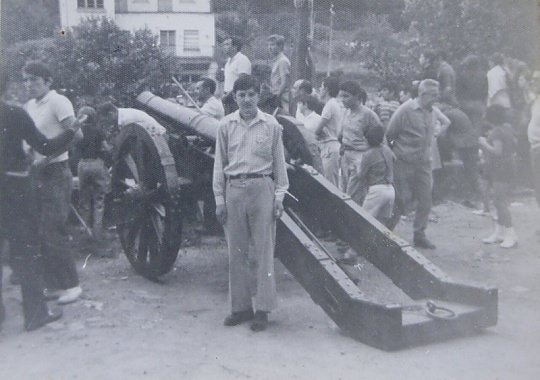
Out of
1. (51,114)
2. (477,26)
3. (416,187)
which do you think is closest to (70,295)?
Result: (51,114)

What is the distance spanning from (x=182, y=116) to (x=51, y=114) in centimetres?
149

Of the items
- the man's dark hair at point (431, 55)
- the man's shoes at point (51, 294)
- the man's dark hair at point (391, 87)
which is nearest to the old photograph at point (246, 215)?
the man's shoes at point (51, 294)

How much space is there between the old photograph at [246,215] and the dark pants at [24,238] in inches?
0.6

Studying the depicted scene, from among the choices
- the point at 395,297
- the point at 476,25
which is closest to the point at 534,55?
the point at 476,25

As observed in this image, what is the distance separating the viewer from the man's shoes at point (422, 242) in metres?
8.41

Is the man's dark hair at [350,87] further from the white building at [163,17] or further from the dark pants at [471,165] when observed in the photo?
the dark pants at [471,165]

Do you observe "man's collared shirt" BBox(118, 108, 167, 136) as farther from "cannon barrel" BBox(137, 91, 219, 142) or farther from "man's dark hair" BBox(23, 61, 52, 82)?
"man's dark hair" BBox(23, 61, 52, 82)

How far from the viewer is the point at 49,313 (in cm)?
584

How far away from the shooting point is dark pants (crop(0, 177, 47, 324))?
18.5 feet

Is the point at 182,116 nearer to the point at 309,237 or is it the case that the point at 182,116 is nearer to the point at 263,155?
the point at 309,237

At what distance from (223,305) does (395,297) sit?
1.57 meters

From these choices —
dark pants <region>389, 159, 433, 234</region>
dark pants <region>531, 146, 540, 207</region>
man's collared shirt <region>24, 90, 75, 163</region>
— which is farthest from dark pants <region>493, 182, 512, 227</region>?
man's collared shirt <region>24, 90, 75, 163</region>

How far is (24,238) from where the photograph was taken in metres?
5.68

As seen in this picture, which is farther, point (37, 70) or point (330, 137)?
point (330, 137)
